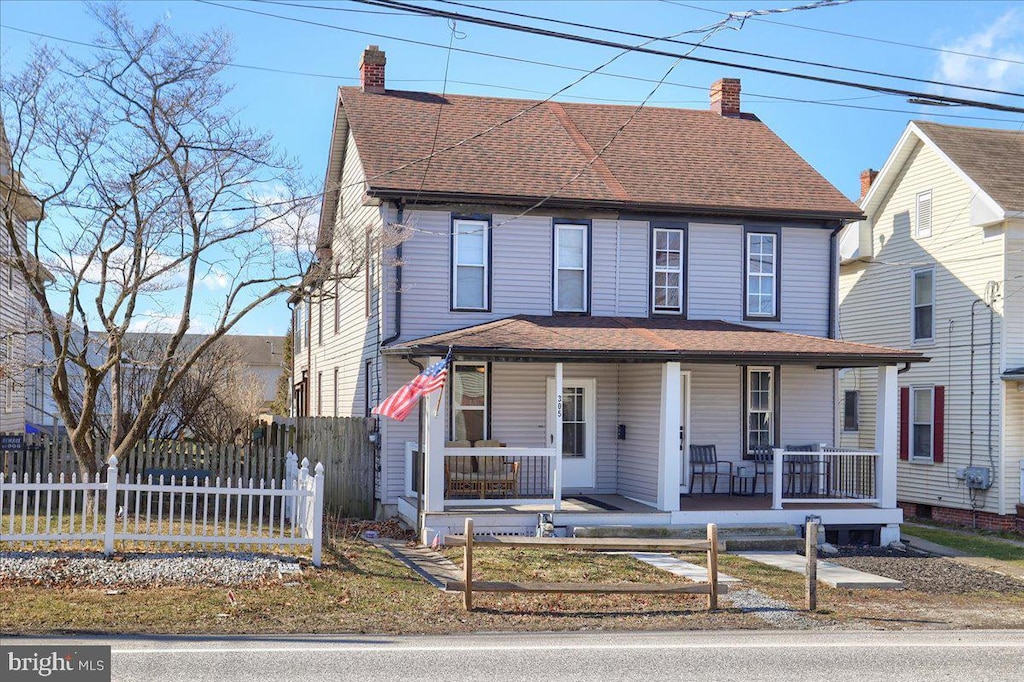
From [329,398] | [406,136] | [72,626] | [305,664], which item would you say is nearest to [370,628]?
[305,664]

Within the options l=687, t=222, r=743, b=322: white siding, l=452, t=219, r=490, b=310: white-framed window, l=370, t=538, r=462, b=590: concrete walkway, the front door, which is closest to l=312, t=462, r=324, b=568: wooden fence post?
l=370, t=538, r=462, b=590: concrete walkway

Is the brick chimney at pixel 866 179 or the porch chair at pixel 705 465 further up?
the brick chimney at pixel 866 179

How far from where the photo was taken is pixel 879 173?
26125 millimetres

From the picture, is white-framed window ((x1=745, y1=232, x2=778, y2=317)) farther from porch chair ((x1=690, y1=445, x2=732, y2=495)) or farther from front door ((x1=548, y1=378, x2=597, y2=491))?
front door ((x1=548, y1=378, x2=597, y2=491))

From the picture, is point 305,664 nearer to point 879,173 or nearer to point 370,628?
point 370,628

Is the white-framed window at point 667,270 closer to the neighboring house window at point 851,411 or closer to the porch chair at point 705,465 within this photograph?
the porch chair at point 705,465

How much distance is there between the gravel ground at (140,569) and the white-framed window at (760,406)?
1052 cm

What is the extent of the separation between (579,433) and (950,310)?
1002 cm

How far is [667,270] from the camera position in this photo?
66.1ft

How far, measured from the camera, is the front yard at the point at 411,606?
10.1 m

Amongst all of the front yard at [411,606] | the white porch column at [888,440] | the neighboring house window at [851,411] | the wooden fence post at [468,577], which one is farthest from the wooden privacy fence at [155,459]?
the neighboring house window at [851,411]

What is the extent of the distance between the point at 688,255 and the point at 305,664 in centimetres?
1350

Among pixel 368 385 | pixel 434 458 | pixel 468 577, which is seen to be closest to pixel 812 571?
pixel 468 577

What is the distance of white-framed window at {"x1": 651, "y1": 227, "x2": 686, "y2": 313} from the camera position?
65.9ft
